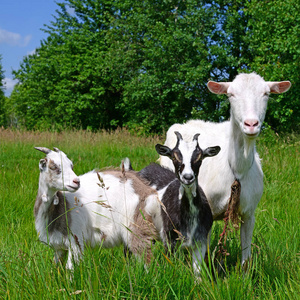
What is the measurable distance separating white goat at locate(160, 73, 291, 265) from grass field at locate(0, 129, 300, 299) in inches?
12.8

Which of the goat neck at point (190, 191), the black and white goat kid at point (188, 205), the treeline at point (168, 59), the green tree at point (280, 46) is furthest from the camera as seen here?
the treeline at point (168, 59)

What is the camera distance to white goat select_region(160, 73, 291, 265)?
2719 millimetres

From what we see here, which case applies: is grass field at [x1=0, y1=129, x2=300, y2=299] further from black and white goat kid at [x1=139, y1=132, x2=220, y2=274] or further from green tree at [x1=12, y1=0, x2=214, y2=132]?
green tree at [x1=12, y1=0, x2=214, y2=132]

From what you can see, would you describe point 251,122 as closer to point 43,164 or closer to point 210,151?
point 210,151

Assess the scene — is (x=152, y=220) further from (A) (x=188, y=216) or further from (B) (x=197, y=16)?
(B) (x=197, y=16)

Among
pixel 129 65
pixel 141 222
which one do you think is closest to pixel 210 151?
pixel 141 222

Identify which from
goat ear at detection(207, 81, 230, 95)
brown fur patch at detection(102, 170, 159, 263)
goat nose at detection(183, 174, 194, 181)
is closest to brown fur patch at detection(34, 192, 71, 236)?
brown fur patch at detection(102, 170, 159, 263)

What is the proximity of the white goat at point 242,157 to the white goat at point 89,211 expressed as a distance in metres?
0.60

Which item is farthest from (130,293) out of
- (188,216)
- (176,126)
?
(176,126)

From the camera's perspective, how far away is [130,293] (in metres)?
2.06

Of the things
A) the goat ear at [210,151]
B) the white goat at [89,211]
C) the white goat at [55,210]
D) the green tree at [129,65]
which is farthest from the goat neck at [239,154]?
the green tree at [129,65]

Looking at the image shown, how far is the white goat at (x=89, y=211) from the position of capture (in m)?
3.22

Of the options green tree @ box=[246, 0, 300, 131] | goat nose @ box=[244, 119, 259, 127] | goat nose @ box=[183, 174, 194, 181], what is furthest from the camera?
green tree @ box=[246, 0, 300, 131]

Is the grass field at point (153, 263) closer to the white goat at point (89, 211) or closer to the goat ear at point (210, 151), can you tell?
the white goat at point (89, 211)
